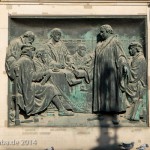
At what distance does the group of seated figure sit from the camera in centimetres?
1375

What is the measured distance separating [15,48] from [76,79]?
5.66ft

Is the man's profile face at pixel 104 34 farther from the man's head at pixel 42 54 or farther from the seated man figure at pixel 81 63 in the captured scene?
the man's head at pixel 42 54

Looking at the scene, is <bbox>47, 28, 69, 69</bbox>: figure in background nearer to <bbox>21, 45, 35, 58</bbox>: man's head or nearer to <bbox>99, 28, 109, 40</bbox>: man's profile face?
<bbox>21, 45, 35, 58</bbox>: man's head

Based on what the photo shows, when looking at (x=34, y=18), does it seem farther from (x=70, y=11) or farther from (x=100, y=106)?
(x=100, y=106)

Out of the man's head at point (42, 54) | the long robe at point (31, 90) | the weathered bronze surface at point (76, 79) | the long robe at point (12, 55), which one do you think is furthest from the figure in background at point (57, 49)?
the long robe at point (12, 55)

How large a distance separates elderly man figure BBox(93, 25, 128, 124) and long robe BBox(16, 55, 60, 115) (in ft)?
3.58

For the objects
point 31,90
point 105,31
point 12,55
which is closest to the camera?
point 31,90

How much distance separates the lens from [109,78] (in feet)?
45.4

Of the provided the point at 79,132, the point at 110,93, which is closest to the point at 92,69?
the point at 110,93

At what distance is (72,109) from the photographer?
45.6 feet

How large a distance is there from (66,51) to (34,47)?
2.68 feet

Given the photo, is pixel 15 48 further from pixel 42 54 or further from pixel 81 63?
pixel 81 63

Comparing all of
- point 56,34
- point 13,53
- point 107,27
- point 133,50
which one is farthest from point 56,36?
point 133,50

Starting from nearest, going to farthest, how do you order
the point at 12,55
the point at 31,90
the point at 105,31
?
the point at 31,90 → the point at 12,55 → the point at 105,31
